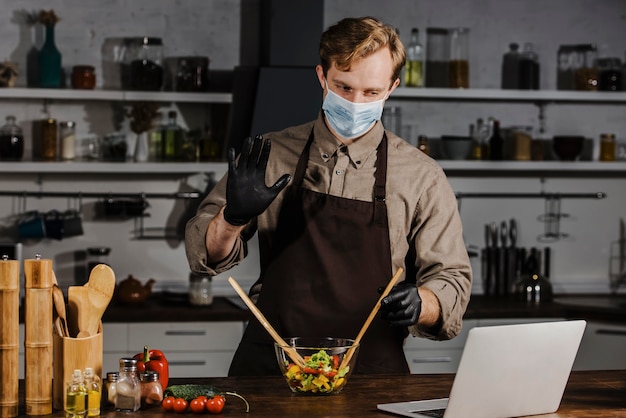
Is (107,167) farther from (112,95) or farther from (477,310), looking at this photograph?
(477,310)

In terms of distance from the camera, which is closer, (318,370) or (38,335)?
(38,335)

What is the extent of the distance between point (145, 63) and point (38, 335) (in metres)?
3.14

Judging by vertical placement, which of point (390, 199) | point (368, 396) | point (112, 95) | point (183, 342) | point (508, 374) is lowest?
point (183, 342)

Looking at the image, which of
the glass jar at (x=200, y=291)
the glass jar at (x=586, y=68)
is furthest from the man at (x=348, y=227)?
the glass jar at (x=586, y=68)

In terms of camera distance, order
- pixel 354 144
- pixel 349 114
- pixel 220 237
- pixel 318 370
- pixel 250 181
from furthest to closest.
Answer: pixel 354 144 → pixel 349 114 → pixel 220 237 → pixel 250 181 → pixel 318 370

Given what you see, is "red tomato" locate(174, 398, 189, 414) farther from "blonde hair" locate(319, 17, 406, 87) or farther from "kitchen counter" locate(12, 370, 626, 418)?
"blonde hair" locate(319, 17, 406, 87)

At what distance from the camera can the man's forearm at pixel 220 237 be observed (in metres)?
2.39

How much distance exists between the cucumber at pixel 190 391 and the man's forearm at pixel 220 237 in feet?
1.49

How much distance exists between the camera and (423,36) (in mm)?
5332

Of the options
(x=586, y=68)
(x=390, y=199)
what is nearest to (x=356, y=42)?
(x=390, y=199)

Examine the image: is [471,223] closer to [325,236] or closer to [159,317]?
[159,317]

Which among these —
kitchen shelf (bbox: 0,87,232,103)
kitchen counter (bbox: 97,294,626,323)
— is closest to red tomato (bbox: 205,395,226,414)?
kitchen counter (bbox: 97,294,626,323)

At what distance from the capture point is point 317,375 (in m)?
2.11

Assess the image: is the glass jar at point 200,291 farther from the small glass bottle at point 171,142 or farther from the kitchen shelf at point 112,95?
the kitchen shelf at point 112,95
